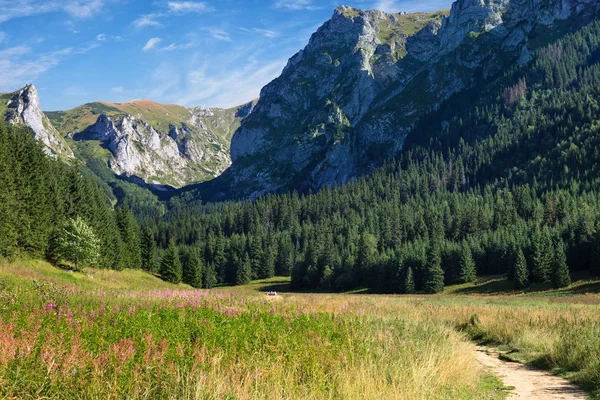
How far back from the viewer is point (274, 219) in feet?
593

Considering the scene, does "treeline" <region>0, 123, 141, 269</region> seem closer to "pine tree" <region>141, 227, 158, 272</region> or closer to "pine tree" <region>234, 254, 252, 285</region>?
"pine tree" <region>141, 227, 158, 272</region>

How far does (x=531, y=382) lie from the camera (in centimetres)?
945

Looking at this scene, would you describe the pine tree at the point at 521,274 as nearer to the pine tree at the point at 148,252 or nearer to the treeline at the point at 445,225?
the treeline at the point at 445,225

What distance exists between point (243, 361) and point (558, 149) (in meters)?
189

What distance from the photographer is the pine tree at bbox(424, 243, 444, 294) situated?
75062mm

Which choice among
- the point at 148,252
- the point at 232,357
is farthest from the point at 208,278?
the point at 232,357

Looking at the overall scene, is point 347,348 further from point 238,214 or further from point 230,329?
point 238,214

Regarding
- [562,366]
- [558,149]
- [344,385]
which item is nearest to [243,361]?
[344,385]

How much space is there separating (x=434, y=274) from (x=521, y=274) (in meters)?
16.2

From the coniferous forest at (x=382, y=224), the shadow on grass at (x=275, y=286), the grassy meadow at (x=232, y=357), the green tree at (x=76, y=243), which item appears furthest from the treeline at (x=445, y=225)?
the grassy meadow at (x=232, y=357)

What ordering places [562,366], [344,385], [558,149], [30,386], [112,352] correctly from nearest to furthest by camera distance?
[30,386], [112,352], [344,385], [562,366], [558,149]

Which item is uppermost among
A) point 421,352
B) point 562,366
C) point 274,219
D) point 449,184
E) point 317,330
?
point 449,184

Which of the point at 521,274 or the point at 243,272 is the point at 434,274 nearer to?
the point at 521,274

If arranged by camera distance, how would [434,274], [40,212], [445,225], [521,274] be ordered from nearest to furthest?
[40,212] < [521,274] < [434,274] < [445,225]
